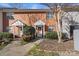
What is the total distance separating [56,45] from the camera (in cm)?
690

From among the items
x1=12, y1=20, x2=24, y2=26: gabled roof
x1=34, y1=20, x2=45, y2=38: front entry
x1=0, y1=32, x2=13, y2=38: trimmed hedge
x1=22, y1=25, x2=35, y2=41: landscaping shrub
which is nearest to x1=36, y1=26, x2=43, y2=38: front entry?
x1=34, y1=20, x2=45, y2=38: front entry

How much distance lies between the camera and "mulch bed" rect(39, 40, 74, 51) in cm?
688

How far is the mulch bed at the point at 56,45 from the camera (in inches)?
271

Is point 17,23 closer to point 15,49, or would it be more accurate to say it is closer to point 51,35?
point 15,49

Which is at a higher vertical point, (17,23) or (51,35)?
(17,23)

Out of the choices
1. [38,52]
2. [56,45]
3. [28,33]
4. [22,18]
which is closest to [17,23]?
[22,18]

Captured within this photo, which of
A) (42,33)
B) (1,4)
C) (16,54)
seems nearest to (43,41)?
(42,33)

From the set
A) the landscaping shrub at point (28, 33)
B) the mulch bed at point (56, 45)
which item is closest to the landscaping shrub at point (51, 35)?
the mulch bed at point (56, 45)

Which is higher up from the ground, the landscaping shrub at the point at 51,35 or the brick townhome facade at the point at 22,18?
the brick townhome facade at the point at 22,18

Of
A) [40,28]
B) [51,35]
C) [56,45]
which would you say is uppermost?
[40,28]

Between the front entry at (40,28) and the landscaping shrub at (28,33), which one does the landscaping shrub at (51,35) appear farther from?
the landscaping shrub at (28,33)

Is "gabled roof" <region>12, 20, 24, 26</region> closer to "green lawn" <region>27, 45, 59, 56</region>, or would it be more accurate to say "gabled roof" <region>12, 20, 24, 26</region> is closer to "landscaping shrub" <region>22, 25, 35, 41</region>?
"landscaping shrub" <region>22, 25, 35, 41</region>

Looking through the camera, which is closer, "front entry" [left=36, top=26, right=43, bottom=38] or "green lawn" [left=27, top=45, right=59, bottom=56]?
"green lawn" [left=27, top=45, right=59, bottom=56]

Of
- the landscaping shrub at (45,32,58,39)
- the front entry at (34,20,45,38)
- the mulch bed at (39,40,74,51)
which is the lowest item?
the mulch bed at (39,40,74,51)
